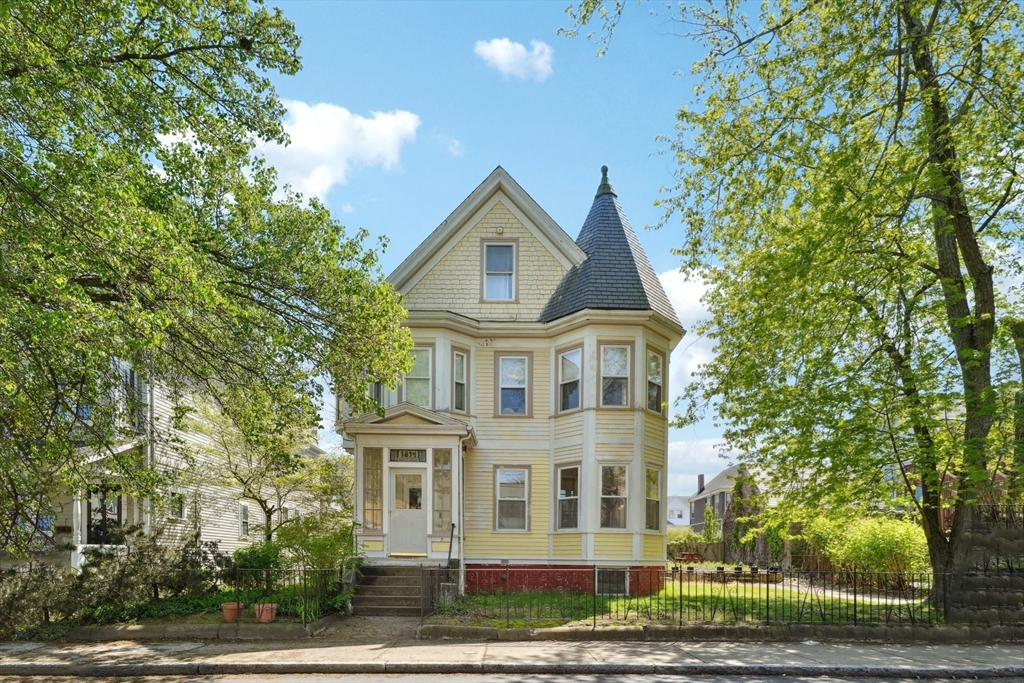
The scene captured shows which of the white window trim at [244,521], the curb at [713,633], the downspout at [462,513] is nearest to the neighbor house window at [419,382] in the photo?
the downspout at [462,513]

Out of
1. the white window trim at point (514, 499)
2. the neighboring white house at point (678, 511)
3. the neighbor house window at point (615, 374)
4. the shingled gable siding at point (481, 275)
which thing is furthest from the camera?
the neighboring white house at point (678, 511)

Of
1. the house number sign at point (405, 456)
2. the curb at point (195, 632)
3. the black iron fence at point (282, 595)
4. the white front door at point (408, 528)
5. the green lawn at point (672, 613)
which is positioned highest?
the house number sign at point (405, 456)

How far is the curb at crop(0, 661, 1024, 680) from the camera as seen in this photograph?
11.7m

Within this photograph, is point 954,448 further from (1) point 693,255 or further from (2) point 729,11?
(2) point 729,11

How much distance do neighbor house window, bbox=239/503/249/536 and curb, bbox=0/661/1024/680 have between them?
56.0ft

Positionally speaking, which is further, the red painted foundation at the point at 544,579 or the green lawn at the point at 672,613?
the red painted foundation at the point at 544,579

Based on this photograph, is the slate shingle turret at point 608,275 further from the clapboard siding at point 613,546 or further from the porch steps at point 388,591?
the porch steps at point 388,591

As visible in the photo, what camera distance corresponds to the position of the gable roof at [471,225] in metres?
22.4

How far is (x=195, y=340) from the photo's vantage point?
13.7 metres

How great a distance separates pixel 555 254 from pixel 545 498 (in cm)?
670

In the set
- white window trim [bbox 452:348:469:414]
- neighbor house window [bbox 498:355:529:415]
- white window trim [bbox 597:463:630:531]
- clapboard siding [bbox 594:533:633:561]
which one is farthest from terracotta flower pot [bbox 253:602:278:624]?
neighbor house window [bbox 498:355:529:415]

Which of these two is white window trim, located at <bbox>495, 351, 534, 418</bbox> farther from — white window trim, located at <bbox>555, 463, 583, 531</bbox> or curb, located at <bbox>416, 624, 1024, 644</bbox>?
curb, located at <bbox>416, 624, 1024, 644</bbox>

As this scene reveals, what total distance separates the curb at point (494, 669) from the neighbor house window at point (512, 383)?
1066cm

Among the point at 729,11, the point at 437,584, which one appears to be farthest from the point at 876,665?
the point at 729,11
